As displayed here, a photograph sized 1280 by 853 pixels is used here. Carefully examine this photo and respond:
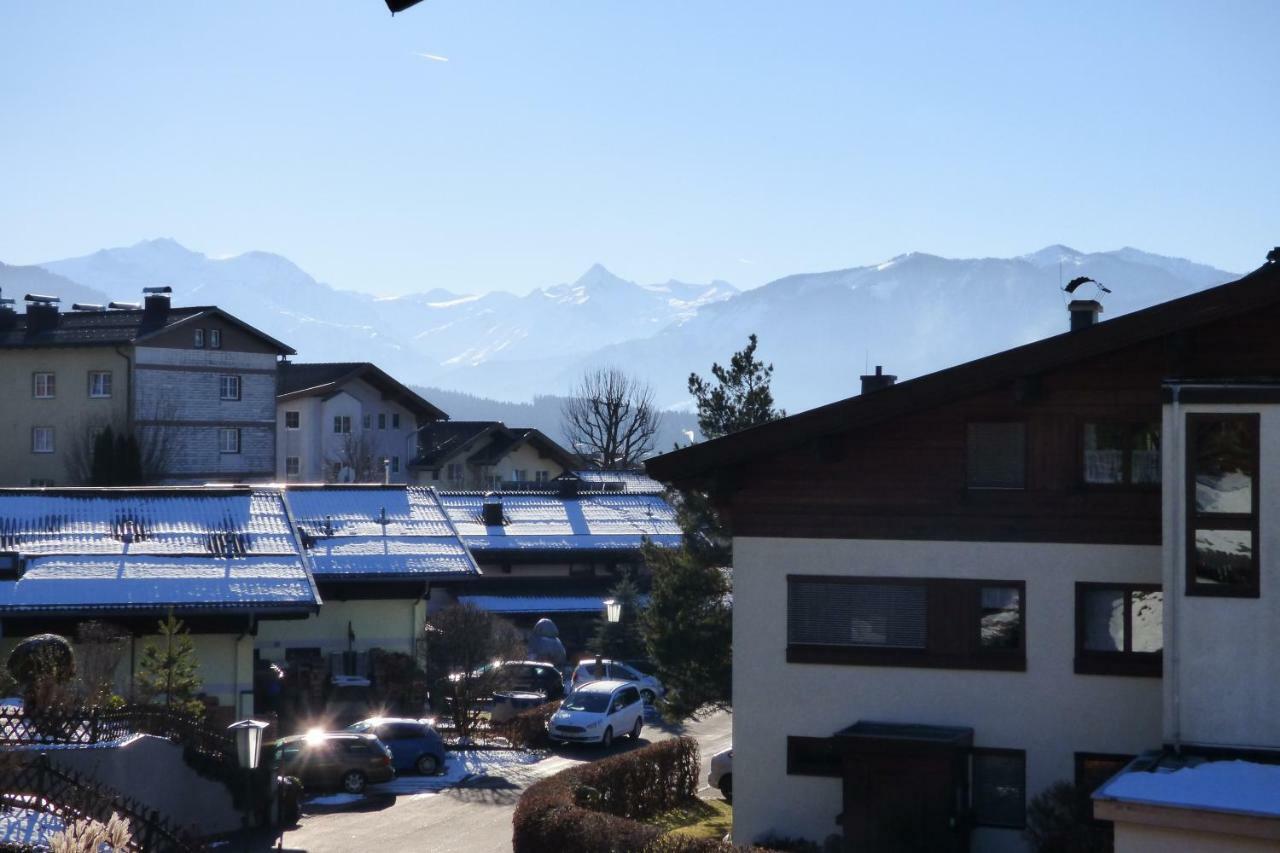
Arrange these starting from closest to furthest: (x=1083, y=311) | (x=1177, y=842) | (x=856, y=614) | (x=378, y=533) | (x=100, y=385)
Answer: (x=1177, y=842) → (x=856, y=614) → (x=1083, y=311) → (x=378, y=533) → (x=100, y=385)

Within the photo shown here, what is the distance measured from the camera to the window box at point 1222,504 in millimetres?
16266

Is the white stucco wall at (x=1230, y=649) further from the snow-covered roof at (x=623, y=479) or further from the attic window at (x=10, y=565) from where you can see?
the snow-covered roof at (x=623, y=479)

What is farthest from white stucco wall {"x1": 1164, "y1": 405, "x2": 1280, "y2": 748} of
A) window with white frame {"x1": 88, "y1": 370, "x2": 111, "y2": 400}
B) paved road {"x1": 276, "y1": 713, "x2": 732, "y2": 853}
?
window with white frame {"x1": 88, "y1": 370, "x2": 111, "y2": 400}

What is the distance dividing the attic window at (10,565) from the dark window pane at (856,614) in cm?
1938

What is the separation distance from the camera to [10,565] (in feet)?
106

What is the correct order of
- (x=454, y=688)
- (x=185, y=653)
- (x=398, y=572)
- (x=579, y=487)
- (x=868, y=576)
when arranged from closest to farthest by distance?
(x=868, y=576) < (x=185, y=653) < (x=454, y=688) < (x=398, y=572) < (x=579, y=487)

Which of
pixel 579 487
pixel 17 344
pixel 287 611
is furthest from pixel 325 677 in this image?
pixel 17 344

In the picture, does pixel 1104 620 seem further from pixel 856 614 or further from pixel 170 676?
pixel 170 676

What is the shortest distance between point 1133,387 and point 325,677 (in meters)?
24.5

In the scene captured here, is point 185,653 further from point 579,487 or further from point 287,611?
point 579,487

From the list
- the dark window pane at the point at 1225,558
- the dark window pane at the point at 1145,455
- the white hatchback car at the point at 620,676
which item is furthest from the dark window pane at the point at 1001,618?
the white hatchback car at the point at 620,676

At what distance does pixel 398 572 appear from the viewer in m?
39.8

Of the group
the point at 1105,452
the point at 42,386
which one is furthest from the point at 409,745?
the point at 42,386

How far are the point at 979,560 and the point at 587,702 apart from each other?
18.5 metres
